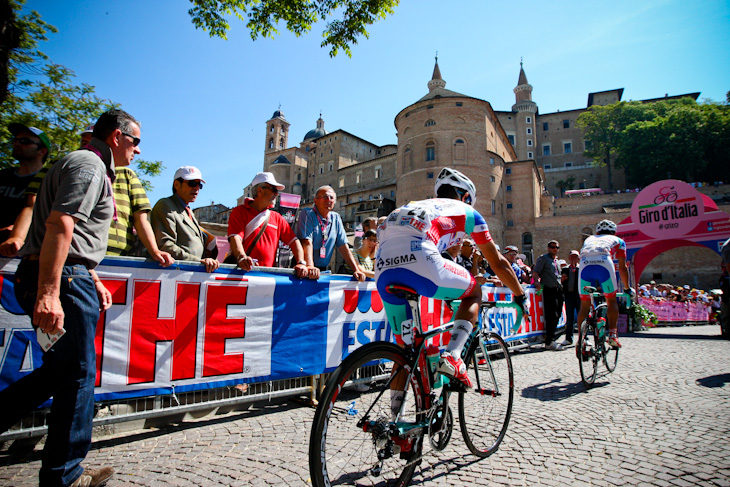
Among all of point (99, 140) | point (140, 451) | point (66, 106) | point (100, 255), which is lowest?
point (140, 451)

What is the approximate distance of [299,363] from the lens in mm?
4160

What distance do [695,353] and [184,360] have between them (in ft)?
28.4

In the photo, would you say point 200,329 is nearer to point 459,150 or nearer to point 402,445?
point 402,445

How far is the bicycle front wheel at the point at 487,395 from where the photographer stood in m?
2.94

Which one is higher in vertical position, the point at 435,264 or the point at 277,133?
the point at 277,133

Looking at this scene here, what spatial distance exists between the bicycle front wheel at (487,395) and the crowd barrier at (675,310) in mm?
14014

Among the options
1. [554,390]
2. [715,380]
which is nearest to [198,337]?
[554,390]

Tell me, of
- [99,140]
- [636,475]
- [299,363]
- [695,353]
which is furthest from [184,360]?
[695,353]

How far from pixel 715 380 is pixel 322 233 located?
546 cm

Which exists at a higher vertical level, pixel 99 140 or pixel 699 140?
pixel 699 140

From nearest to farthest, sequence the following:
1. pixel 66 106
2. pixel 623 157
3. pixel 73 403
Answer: pixel 73 403 < pixel 66 106 < pixel 623 157

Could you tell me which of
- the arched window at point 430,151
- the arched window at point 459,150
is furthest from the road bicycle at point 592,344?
the arched window at point 430,151

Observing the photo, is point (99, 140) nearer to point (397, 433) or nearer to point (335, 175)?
point (397, 433)

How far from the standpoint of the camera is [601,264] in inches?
228
